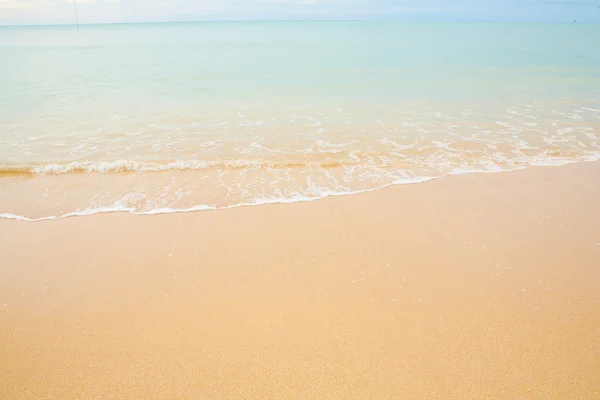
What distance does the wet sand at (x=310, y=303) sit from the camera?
2561 mm

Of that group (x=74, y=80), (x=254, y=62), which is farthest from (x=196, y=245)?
(x=254, y=62)

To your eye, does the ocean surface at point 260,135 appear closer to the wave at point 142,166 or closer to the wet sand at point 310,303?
the wave at point 142,166

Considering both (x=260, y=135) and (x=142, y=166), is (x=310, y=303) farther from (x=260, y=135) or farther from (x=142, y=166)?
(x=260, y=135)

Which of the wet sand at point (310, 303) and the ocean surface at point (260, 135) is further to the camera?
the ocean surface at point (260, 135)

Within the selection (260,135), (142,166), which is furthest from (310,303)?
(260,135)

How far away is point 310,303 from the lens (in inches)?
131

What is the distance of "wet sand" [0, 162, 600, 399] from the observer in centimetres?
256

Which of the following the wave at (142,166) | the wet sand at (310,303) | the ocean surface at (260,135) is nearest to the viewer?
the wet sand at (310,303)

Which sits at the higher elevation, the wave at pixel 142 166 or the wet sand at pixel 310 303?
the wave at pixel 142 166

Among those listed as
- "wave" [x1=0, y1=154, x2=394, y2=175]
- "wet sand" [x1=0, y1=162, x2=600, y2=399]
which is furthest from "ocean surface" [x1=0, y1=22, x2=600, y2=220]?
"wet sand" [x1=0, y1=162, x2=600, y2=399]

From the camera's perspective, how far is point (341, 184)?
626 centimetres

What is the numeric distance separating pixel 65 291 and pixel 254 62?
77.8 feet

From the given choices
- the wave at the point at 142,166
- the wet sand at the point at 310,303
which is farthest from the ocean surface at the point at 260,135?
the wet sand at the point at 310,303

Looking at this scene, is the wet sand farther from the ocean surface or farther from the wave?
the wave
